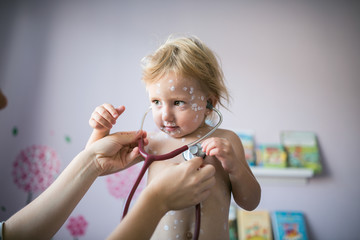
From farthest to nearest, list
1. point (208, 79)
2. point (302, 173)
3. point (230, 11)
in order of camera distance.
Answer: point (230, 11), point (302, 173), point (208, 79)

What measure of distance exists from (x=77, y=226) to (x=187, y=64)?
1751 millimetres

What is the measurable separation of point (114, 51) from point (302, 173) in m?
1.84

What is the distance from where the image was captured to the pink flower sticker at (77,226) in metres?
1.93

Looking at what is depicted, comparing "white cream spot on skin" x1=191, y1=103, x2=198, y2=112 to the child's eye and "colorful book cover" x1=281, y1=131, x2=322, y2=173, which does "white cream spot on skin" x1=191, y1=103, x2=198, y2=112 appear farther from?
"colorful book cover" x1=281, y1=131, x2=322, y2=173

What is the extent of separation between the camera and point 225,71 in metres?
2.14

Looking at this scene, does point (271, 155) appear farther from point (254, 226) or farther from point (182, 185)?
point (182, 185)

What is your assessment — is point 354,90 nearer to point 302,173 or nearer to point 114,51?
point 302,173

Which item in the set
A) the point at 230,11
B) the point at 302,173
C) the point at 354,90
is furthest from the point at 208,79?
the point at 354,90

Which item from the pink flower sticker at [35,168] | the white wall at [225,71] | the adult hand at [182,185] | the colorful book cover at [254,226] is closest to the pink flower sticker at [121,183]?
the white wall at [225,71]

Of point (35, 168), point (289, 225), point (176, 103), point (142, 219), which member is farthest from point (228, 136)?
point (35, 168)

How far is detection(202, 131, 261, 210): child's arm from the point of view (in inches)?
26.6

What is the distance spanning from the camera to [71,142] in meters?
2.00

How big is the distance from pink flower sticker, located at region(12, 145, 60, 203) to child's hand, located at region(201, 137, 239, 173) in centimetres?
169

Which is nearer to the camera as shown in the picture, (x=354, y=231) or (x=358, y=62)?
(x=354, y=231)
